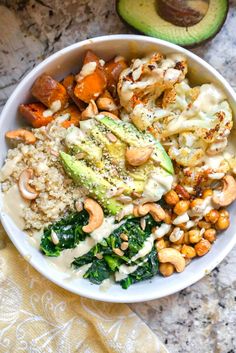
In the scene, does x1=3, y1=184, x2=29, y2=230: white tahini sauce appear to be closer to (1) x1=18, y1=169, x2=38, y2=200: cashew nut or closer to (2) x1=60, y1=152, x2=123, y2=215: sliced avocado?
(1) x1=18, y1=169, x2=38, y2=200: cashew nut

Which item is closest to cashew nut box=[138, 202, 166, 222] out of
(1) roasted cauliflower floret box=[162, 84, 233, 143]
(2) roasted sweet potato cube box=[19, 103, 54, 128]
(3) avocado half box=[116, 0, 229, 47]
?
(1) roasted cauliflower floret box=[162, 84, 233, 143]

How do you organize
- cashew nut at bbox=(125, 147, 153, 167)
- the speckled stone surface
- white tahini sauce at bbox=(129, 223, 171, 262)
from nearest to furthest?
1. cashew nut at bbox=(125, 147, 153, 167)
2. white tahini sauce at bbox=(129, 223, 171, 262)
3. the speckled stone surface

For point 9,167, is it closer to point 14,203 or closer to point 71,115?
point 14,203

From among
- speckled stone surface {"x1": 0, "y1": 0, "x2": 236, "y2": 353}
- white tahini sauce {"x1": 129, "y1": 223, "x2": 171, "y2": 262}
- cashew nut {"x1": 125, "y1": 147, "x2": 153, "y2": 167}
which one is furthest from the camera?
speckled stone surface {"x1": 0, "y1": 0, "x2": 236, "y2": 353}

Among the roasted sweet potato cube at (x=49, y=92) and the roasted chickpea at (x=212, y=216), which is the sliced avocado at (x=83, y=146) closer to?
the roasted sweet potato cube at (x=49, y=92)

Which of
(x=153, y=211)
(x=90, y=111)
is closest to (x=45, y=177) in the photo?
(x=90, y=111)

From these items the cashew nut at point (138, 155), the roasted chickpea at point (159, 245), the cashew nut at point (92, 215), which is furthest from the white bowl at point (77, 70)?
the cashew nut at point (138, 155)

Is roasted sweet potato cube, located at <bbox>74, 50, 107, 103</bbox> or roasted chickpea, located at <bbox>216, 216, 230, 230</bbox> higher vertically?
roasted sweet potato cube, located at <bbox>74, 50, 107, 103</bbox>
